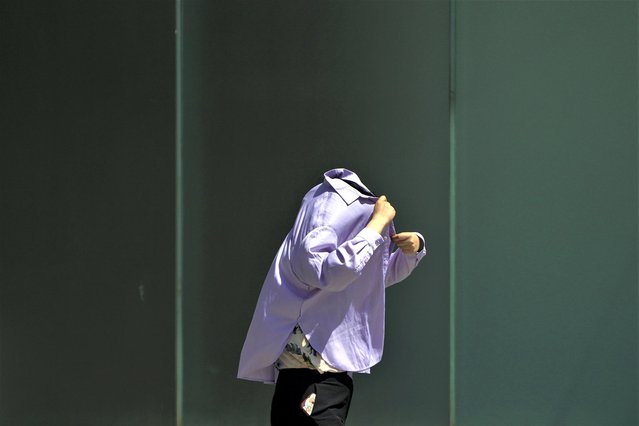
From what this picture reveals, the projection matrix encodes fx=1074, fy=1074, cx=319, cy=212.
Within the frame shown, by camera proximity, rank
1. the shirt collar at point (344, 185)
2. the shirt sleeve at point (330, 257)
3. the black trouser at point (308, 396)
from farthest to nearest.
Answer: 1. the shirt collar at point (344, 185)
2. the black trouser at point (308, 396)
3. the shirt sleeve at point (330, 257)

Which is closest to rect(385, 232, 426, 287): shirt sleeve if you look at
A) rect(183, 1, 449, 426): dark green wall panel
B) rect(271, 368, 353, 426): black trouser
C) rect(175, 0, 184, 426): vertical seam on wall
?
rect(271, 368, 353, 426): black trouser

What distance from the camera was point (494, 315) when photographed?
6.04 metres

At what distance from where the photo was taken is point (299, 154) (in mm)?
6074

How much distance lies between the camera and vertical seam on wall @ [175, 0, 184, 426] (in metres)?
6.15

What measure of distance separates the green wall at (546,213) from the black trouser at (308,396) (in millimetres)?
2457

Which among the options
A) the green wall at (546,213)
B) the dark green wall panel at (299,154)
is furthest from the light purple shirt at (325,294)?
the green wall at (546,213)

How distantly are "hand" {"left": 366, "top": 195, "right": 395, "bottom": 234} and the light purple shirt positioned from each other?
0.04 meters

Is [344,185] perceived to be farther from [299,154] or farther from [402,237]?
[299,154]

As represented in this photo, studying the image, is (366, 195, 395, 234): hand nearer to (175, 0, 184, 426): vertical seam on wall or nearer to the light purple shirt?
the light purple shirt

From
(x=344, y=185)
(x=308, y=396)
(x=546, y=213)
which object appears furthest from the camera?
(x=546, y=213)

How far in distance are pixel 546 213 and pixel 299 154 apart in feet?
4.67

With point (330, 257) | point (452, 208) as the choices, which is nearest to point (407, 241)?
point (330, 257)

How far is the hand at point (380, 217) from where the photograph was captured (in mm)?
3641

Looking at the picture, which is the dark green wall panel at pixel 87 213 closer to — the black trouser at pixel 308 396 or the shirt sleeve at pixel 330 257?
the black trouser at pixel 308 396
